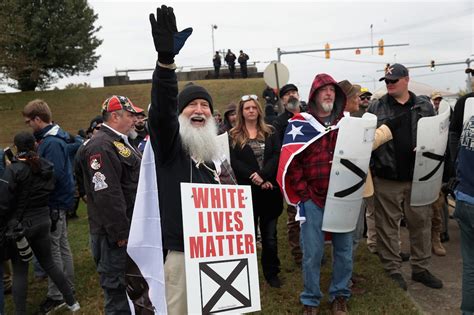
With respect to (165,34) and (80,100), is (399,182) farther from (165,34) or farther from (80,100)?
(80,100)

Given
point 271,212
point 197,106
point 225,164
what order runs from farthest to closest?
1. point 271,212
2. point 225,164
3. point 197,106

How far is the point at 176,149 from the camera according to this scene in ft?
8.21

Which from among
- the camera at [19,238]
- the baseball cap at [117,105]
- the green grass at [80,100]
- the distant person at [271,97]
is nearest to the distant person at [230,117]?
the baseball cap at [117,105]

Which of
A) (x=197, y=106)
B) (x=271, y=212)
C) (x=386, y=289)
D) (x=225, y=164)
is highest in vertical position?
(x=197, y=106)

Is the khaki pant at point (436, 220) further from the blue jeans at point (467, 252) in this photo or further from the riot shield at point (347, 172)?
the blue jeans at point (467, 252)

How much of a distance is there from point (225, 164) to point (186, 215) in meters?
0.65

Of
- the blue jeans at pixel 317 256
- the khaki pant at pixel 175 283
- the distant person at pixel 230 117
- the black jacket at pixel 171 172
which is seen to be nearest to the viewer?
the black jacket at pixel 171 172

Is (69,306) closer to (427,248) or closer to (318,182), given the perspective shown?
(318,182)

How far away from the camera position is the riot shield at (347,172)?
3.76 metres

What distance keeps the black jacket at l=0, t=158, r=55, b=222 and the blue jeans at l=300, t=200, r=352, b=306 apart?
255 cm

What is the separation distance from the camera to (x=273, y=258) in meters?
4.77

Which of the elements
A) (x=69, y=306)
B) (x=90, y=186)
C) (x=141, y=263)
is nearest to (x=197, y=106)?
(x=141, y=263)

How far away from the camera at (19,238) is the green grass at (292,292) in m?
0.85

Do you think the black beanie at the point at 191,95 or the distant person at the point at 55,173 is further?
the distant person at the point at 55,173
